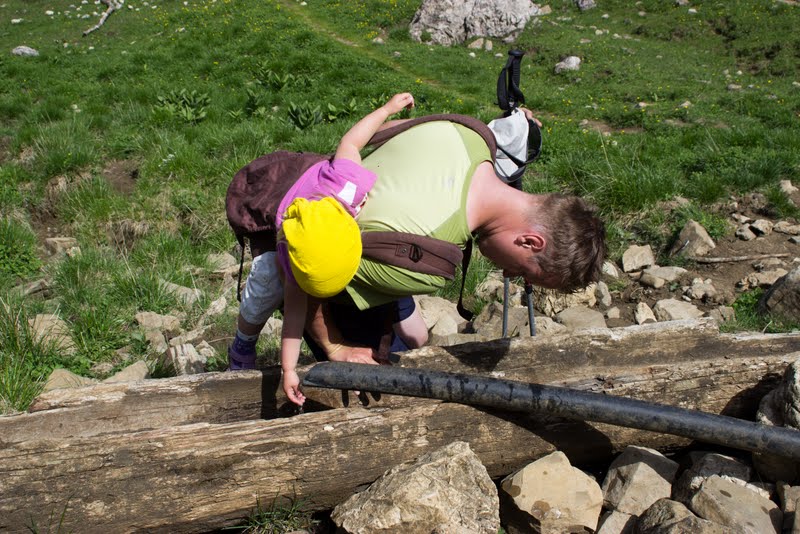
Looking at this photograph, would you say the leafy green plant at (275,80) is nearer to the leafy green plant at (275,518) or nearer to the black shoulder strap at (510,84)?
the black shoulder strap at (510,84)

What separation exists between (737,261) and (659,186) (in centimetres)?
102

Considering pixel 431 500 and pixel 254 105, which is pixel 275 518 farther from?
pixel 254 105

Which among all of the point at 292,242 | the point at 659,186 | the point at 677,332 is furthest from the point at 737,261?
the point at 292,242

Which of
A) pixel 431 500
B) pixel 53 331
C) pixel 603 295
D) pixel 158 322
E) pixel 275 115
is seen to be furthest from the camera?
pixel 275 115

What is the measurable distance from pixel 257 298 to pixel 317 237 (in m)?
0.94

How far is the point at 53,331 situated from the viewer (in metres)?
4.39

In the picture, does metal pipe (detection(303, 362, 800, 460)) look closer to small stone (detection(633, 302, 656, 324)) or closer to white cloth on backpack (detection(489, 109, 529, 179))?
white cloth on backpack (detection(489, 109, 529, 179))

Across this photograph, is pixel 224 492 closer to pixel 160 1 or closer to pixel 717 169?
pixel 717 169

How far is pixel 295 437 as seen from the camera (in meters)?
2.66

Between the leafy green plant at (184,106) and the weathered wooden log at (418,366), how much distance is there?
5753 millimetres

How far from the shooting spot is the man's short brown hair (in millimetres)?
2590

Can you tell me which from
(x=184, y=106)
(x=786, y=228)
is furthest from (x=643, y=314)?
(x=184, y=106)

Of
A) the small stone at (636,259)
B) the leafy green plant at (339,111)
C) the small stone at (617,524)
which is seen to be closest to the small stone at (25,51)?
the leafy green plant at (339,111)

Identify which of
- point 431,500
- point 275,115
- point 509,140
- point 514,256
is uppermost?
point 509,140
